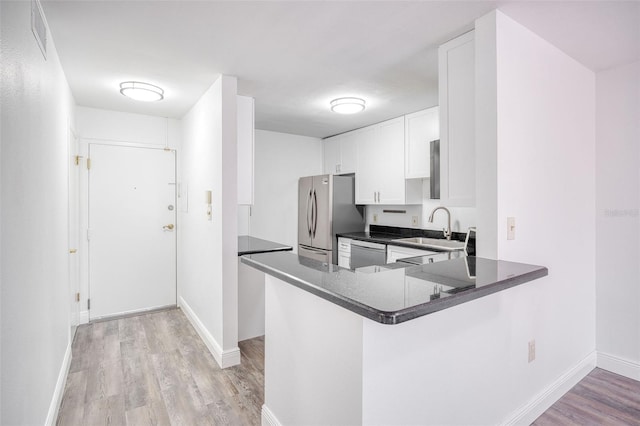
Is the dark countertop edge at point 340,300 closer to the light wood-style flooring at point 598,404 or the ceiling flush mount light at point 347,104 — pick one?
the light wood-style flooring at point 598,404

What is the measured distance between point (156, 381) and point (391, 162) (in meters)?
3.21

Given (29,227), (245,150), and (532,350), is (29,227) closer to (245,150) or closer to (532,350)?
(245,150)

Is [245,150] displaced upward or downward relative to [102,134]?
downward

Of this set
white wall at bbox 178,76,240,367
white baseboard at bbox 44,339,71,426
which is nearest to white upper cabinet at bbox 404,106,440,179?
white wall at bbox 178,76,240,367

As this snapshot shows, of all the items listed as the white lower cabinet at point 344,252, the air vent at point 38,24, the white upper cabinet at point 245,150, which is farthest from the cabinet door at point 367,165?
the air vent at point 38,24

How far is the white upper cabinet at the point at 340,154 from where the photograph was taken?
473 centimetres

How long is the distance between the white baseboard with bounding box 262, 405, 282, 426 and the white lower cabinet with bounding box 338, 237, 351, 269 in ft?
8.30

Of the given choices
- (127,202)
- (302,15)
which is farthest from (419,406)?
(127,202)

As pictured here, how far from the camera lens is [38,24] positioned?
63.8 inches

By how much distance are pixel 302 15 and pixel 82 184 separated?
317cm

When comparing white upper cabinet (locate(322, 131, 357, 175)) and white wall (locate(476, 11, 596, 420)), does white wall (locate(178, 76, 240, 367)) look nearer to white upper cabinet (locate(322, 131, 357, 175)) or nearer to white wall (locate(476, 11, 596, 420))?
white wall (locate(476, 11, 596, 420))

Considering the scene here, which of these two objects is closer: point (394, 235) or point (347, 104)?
point (347, 104)

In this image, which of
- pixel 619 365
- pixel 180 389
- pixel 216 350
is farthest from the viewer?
pixel 216 350

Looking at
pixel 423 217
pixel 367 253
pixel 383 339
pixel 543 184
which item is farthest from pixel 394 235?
pixel 383 339
